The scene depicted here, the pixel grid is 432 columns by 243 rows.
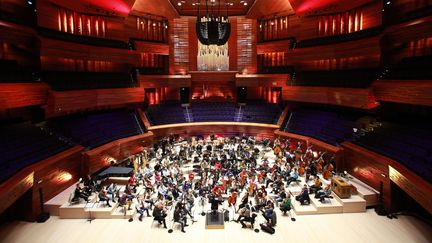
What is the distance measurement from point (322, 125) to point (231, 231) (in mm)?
9439

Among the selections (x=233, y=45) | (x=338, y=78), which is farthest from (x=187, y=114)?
(x=338, y=78)

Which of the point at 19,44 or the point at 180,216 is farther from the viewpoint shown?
the point at 19,44

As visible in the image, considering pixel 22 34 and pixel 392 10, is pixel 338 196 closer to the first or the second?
pixel 392 10

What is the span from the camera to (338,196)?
34.3 ft

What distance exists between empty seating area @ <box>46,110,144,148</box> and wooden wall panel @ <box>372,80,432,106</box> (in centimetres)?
1255

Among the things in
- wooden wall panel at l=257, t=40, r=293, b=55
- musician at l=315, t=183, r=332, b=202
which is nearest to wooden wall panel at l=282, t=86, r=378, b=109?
wooden wall panel at l=257, t=40, r=293, b=55

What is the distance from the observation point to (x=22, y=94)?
10.9 m

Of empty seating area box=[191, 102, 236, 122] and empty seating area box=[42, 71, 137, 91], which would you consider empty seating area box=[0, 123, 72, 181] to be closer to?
empty seating area box=[42, 71, 137, 91]

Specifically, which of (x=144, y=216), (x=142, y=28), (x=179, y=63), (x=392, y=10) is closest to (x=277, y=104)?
(x=179, y=63)

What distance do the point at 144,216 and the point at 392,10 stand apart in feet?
44.8

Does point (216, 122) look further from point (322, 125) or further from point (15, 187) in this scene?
point (15, 187)

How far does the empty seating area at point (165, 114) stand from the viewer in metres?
19.3

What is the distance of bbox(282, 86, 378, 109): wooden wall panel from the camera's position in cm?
1298

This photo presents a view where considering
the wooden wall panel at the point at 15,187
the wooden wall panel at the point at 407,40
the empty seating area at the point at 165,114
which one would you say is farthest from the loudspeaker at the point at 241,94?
the wooden wall panel at the point at 15,187
